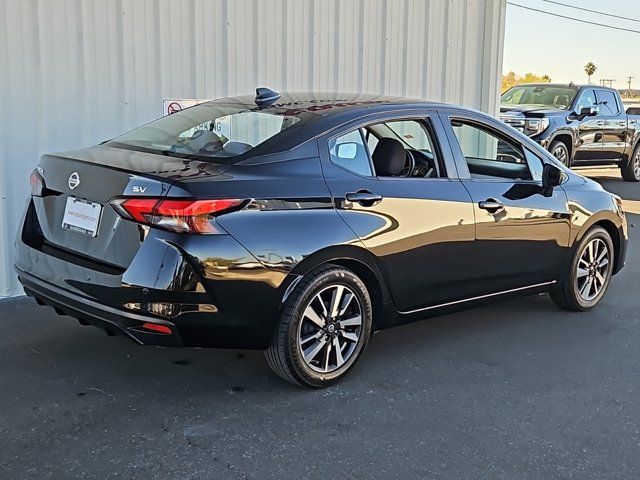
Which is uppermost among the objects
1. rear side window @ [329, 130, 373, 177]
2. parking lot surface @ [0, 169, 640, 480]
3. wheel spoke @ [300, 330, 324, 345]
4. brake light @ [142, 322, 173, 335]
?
rear side window @ [329, 130, 373, 177]

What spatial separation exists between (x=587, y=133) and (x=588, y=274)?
29.3ft

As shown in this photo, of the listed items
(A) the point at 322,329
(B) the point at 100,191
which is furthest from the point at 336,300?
(B) the point at 100,191

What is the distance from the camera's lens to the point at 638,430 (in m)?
3.79

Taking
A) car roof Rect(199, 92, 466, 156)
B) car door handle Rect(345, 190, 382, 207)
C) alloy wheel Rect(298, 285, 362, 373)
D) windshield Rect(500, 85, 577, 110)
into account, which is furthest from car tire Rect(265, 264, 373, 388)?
windshield Rect(500, 85, 577, 110)

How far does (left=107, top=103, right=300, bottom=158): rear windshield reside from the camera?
4133mm

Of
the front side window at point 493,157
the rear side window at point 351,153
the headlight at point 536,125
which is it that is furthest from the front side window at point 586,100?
the rear side window at point 351,153

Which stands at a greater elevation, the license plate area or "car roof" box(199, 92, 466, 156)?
"car roof" box(199, 92, 466, 156)

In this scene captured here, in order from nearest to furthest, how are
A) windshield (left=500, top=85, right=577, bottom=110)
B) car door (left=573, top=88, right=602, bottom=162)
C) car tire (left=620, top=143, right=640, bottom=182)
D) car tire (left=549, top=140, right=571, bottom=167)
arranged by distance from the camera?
car tire (left=549, top=140, right=571, bottom=167) → car door (left=573, top=88, right=602, bottom=162) → windshield (left=500, top=85, right=577, bottom=110) → car tire (left=620, top=143, right=640, bottom=182)

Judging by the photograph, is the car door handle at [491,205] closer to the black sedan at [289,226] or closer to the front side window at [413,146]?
the black sedan at [289,226]

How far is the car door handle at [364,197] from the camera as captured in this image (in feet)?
13.4

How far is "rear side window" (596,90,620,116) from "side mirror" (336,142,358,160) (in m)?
11.6

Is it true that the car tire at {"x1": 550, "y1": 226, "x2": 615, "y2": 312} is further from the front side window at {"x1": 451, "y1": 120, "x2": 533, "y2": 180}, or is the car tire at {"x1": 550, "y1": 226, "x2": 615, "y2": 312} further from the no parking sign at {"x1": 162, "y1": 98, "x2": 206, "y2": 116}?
the no parking sign at {"x1": 162, "y1": 98, "x2": 206, "y2": 116}

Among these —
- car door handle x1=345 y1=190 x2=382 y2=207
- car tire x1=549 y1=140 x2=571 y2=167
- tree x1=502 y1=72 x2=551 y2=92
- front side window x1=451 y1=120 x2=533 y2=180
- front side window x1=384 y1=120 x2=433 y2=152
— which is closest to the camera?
car door handle x1=345 y1=190 x2=382 y2=207

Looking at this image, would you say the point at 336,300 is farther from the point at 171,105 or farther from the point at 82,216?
the point at 171,105
